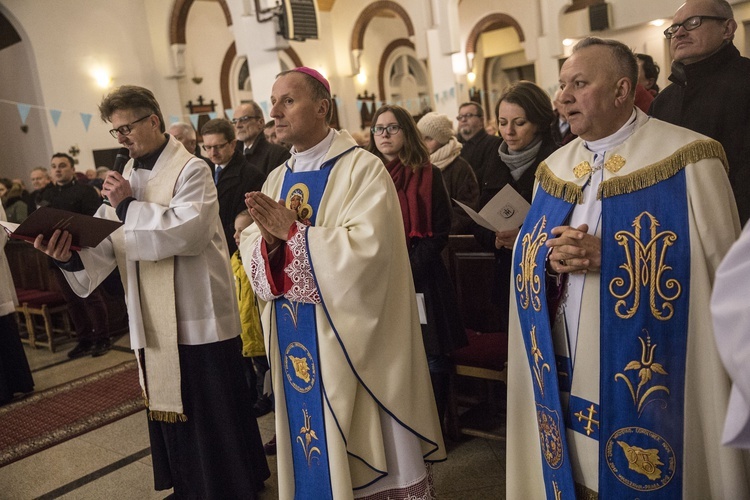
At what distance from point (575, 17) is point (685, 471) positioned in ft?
37.7

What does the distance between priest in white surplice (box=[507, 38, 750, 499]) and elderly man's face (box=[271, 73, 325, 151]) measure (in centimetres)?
94

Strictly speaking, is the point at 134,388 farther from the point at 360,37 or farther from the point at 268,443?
the point at 360,37

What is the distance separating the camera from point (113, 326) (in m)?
7.09

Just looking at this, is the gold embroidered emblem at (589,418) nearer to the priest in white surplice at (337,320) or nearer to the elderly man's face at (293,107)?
the priest in white surplice at (337,320)

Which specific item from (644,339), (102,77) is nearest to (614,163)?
(644,339)

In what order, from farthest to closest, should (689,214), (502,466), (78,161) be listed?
(78,161), (502,466), (689,214)

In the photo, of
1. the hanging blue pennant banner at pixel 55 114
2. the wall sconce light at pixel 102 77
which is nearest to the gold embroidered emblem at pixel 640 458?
the hanging blue pennant banner at pixel 55 114

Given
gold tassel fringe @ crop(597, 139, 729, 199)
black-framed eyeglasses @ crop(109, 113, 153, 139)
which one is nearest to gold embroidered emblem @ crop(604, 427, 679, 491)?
gold tassel fringe @ crop(597, 139, 729, 199)

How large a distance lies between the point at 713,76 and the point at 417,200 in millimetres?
1404

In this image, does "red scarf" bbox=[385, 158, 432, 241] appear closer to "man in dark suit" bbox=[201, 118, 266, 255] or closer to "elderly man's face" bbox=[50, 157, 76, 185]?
"man in dark suit" bbox=[201, 118, 266, 255]

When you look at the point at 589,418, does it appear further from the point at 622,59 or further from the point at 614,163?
the point at 622,59

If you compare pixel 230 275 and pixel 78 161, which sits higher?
pixel 78 161

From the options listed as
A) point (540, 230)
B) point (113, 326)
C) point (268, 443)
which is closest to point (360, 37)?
point (113, 326)

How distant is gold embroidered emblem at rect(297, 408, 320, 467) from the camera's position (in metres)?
2.44
